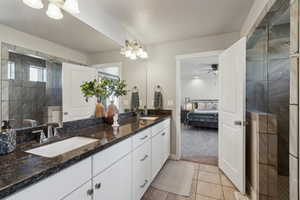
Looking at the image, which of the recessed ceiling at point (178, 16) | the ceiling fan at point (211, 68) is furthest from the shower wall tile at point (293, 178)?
the ceiling fan at point (211, 68)

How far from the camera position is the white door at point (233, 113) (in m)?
1.83

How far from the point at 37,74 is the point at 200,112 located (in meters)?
5.24

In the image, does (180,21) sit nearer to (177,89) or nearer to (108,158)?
(177,89)

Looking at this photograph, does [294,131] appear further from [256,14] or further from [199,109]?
[199,109]

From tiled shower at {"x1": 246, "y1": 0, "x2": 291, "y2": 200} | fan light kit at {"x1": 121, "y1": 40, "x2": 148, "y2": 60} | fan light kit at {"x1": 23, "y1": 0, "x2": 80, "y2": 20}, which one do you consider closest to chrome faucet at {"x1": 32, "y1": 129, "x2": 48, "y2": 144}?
fan light kit at {"x1": 23, "y1": 0, "x2": 80, "y2": 20}

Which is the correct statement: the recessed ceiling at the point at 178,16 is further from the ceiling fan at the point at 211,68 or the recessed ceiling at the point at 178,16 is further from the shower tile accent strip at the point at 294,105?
the ceiling fan at the point at 211,68

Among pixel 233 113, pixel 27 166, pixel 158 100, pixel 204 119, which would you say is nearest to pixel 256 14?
pixel 233 113

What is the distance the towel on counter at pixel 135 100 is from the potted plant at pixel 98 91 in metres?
0.78

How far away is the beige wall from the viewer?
2625 mm

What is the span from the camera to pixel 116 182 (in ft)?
3.79

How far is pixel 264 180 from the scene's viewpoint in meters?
Answer: 1.58

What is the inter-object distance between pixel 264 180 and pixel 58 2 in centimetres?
274

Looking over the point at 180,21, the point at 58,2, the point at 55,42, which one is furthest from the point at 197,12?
the point at 55,42

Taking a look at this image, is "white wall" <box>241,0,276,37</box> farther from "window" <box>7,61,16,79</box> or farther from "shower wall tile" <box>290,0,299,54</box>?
"window" <box>7,61,16,79</box>
